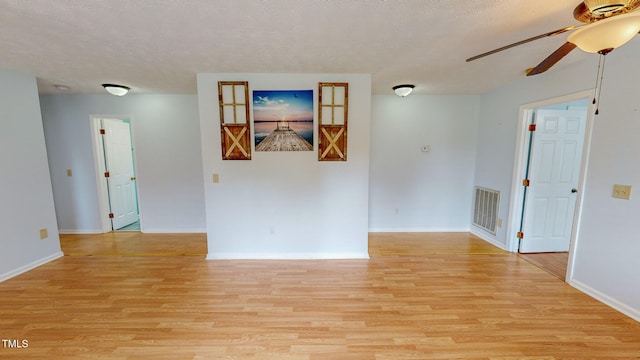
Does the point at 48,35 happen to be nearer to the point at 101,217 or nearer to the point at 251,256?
the point at 251,256

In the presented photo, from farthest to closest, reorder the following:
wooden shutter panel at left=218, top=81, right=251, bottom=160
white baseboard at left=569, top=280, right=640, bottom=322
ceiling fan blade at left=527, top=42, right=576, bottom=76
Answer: wooden shutter panel at left=218, top=81, right=251, bottom=160, white baseboard at left=569, top=280, right=640, bottom=322, ceiling fan blade at left=527, top=42, right=576, bottom=76

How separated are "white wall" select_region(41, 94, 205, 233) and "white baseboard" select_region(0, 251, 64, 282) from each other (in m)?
1.15

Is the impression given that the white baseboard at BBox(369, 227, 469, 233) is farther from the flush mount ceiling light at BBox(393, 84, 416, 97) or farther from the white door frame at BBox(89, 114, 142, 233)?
the white door frame at BBox(89, 114, 142, 233)

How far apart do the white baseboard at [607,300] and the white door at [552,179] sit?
90cm

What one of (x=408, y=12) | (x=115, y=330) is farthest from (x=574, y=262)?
(x=115, y=330)

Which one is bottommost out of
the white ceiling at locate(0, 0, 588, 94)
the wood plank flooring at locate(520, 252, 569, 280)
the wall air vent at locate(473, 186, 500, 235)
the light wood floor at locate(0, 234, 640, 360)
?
the light wood floor at locate(0, 234, 640, 360)

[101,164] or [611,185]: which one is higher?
[101,164]

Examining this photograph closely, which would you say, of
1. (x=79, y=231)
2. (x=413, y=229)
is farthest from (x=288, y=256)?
(x=79, y=231)

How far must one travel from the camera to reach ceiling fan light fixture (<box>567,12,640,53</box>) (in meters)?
1.11

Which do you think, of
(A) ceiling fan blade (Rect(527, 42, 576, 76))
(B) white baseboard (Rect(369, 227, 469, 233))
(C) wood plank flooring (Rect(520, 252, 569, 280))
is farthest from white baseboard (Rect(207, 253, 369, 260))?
(A) ceiling fan blade (Rect(527, 42, 576, 76))

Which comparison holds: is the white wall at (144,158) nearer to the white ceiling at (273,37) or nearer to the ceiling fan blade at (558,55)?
the white ceiling at (273,37)

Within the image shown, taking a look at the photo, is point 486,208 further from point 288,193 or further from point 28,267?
point 28,267

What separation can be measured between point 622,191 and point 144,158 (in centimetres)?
610

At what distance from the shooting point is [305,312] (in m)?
2.18
